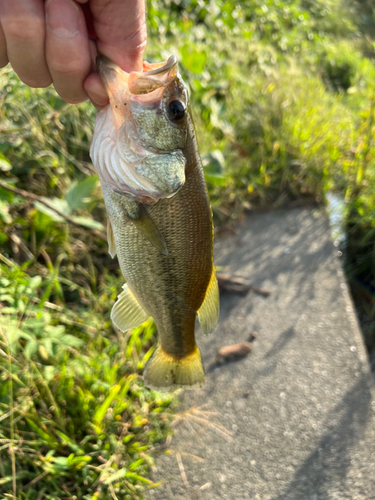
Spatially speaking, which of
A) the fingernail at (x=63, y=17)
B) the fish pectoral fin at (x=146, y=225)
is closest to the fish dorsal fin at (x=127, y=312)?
the fish pectoral fin at (x=146, y=225)

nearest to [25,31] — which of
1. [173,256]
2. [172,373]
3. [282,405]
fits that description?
[173,256]

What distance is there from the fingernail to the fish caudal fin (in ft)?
3.94

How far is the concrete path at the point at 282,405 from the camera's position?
1.87 metres

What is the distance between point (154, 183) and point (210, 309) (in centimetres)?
55

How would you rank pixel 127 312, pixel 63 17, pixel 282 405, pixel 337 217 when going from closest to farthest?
pixel 63 17
pixel 127 312
pixel 282 405
pixel 337 217

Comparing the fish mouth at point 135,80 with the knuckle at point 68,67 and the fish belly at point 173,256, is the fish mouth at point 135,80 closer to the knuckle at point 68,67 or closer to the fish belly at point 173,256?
the knuckle at point 68,67

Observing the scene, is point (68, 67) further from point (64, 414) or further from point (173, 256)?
point (64, 414)

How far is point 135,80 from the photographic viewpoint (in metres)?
1.15

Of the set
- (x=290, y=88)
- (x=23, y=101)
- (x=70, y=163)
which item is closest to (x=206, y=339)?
(x=70, y=163)

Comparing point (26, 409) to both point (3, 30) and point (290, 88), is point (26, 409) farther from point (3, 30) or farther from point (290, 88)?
point (290, 88)

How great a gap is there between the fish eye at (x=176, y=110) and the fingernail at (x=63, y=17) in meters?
0.35

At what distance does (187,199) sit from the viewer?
49.0 inches

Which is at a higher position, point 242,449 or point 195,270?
point 195,270

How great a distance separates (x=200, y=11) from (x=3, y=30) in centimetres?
638
